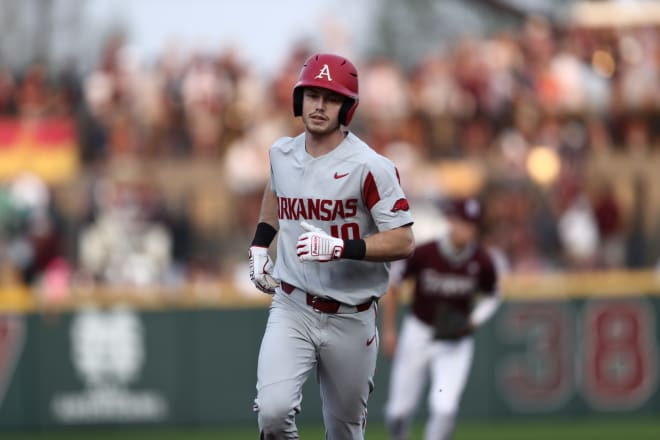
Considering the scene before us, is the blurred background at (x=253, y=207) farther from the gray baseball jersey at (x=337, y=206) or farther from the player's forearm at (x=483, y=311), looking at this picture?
the gray baseball jersey at (x=337, y=206)

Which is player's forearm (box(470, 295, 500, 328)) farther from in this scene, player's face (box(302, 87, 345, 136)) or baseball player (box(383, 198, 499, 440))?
player's face (box(302, 87, 345, 136))

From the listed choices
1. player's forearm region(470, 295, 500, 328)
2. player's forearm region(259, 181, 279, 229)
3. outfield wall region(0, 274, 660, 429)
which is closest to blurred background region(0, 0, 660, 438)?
outfield wall region(0, 274, 660, 429)

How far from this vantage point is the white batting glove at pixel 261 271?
7.58 metres

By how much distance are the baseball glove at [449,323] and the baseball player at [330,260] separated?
352cm

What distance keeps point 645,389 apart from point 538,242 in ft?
7.58

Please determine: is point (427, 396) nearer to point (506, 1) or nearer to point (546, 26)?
point (546, 26)

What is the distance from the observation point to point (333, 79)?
7312 millimetres

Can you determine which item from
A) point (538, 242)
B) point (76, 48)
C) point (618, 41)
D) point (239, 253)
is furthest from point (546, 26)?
point (76, 48)

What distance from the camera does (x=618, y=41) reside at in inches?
760

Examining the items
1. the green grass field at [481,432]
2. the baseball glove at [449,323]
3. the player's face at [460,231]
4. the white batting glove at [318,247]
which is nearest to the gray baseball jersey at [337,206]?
the white batting glove at [318,247]

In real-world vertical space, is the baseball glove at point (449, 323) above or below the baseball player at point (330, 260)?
below

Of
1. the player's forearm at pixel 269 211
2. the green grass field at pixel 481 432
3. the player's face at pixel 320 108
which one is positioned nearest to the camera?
the player's face at pixel 320 108

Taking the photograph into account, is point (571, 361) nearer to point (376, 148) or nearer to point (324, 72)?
point (376, 148)

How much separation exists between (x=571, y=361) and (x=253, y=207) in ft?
14.6
